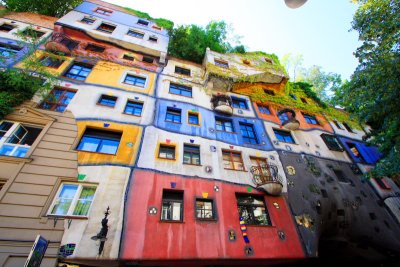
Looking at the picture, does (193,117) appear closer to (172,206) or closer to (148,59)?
(172,206)

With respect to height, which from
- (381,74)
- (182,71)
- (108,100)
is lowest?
(381,74)

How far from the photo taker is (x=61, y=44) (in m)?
13.0

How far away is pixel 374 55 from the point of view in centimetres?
1036

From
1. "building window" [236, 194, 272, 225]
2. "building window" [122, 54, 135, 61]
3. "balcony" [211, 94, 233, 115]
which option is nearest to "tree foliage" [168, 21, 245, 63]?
"building window" [122, 54, 135, 61]

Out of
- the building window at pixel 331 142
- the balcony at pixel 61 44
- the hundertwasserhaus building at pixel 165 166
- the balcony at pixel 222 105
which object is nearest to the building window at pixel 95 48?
the hundertwasserhaus building at pixel 165 166

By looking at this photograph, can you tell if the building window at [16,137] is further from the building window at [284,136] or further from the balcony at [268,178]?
the building window at [284,136]

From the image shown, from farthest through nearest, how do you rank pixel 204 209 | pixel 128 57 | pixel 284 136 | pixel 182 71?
pixel 182 71
pixel 128 57
pixel 284 136
pixel 204 209

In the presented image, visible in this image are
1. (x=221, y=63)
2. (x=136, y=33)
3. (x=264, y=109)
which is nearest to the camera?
(x=264, y=109)

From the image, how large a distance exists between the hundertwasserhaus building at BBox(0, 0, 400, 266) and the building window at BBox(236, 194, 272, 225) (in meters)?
0.05

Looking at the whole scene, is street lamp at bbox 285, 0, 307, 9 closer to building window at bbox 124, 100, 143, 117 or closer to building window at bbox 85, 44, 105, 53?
building window at bbox 124, 100, 143, 117

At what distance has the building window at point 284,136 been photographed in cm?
1367

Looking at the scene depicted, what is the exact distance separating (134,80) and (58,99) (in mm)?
4659

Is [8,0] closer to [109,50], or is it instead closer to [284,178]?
[109,50]

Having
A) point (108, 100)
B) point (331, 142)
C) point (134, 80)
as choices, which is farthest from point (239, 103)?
point (108, 100)
